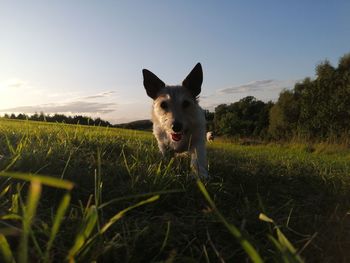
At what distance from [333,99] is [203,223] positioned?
53.0 meters

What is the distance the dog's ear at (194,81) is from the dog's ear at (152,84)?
1.53ft

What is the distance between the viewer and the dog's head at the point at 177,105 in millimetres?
6598

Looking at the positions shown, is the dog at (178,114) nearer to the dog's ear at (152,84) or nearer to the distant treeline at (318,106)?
the dog's ear at (152,84)

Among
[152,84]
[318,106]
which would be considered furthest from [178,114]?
[318,106]

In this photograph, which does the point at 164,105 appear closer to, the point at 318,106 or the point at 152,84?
the point at 152,84

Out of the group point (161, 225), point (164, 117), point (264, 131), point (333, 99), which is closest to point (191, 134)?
point (164, 117)

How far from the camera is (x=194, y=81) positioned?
7.14 meters

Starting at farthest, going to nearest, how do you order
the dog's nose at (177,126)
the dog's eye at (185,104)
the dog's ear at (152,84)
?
1. the dog's ear at (152,84)
2. the dog's eye at (185,104)
3. the dog's nose at (177,126)

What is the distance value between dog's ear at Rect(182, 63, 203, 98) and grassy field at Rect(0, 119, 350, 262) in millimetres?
1884

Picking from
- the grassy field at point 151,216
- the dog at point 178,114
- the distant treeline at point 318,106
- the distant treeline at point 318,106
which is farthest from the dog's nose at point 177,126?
the distant treeline at point 318,106

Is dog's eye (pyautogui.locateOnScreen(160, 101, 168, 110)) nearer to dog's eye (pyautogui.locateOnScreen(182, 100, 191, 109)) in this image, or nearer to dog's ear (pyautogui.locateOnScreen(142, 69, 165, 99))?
dog's eye (pyautogui.locateOnScreen(182, 100, 191, 109))

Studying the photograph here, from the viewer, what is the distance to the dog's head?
660 cm

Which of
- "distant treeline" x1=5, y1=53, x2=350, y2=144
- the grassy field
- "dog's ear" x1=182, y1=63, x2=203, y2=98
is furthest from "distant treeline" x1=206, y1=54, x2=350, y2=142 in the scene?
the grassy field

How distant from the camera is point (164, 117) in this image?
22.5ft
